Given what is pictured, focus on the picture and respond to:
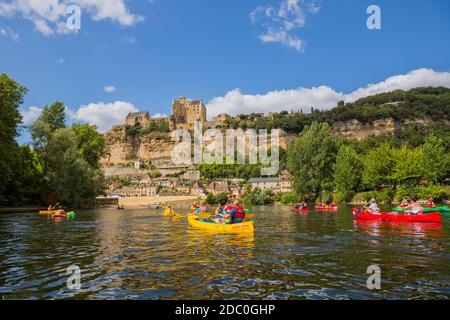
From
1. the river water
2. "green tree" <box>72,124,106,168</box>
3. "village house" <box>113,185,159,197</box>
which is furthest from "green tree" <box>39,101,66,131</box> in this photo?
"village house" <box>113,185,159,197</box>

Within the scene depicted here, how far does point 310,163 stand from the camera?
6512 cm

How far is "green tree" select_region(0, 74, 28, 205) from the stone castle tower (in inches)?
5759

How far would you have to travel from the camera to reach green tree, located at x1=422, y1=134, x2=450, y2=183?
187 feet

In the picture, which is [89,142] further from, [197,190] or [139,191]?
[139,191]

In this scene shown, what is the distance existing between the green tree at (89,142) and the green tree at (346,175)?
40.8m

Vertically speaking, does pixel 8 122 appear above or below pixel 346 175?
above

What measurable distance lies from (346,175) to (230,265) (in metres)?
53.5

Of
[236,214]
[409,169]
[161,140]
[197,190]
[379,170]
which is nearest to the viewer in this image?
[236,214]

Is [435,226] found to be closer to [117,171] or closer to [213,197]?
[213,197]

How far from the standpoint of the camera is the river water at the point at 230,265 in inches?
365

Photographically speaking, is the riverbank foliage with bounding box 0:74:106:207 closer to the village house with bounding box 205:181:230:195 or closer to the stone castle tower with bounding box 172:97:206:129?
the village house with bounding box 205:181:230:195

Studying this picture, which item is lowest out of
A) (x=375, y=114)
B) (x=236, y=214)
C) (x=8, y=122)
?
(x=236, y=214)

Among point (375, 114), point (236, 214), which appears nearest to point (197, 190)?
point (375, 114)

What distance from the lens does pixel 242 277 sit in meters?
10.9
